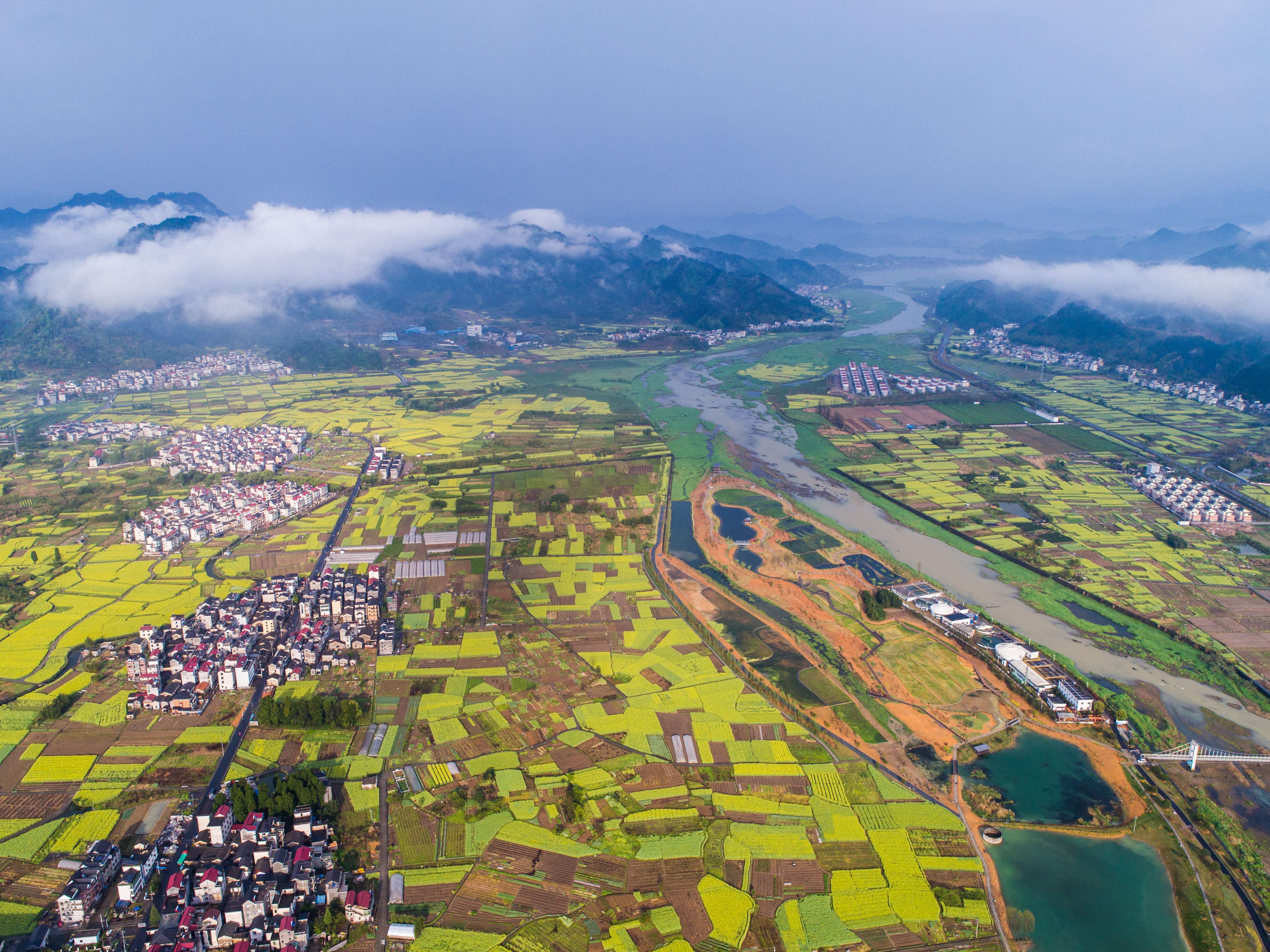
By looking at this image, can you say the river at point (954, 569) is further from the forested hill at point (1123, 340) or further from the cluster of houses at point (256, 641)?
the forested hill at point (1123, 340)

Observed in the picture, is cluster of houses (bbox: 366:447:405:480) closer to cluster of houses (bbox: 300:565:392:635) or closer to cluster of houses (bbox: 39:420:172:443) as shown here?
cluster of houses (bbox: 300:565:392:635)

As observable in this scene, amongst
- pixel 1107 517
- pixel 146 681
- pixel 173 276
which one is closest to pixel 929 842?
pixel 146 681

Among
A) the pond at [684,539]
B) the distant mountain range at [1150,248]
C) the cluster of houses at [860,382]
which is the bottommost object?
the pond at [684,539]

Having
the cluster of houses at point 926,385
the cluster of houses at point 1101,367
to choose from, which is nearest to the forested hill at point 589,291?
the cluster of houses at point 1101,367

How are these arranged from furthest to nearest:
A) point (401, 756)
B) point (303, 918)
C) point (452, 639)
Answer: point (452, 639) → point (401, 756) → point (303, 918)

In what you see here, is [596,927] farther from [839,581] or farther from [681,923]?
[839,581]

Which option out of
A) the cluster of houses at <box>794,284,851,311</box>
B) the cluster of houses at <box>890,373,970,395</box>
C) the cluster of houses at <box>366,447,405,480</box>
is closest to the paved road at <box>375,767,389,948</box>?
the cluster of houses at <box>366,447,405,480</box>
